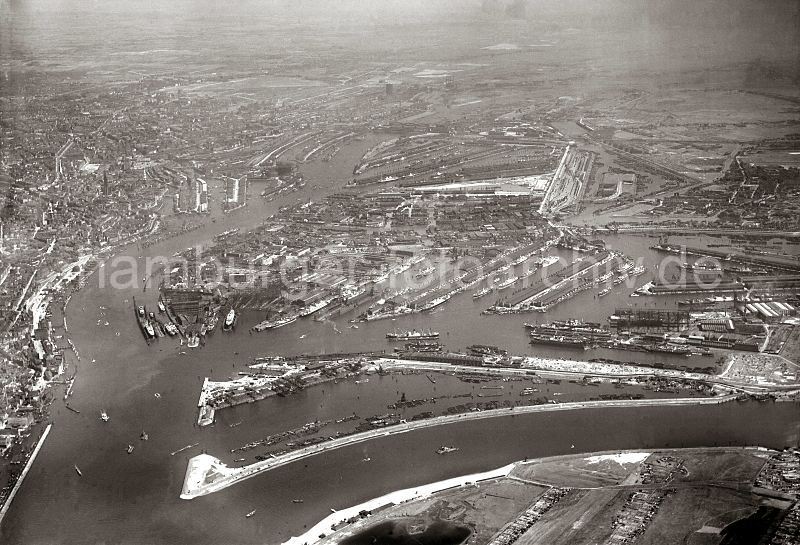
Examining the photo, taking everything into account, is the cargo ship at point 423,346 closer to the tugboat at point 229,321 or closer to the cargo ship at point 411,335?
the cargo ship at point 411,335

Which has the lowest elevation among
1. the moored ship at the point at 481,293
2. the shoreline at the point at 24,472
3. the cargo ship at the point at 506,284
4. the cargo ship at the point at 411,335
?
the shoreline at the point at 24,472

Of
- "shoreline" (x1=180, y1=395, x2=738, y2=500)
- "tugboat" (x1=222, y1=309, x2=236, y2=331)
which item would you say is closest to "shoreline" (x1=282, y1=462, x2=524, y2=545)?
"shoreline" (x1=180, y1=395, x2=738, y2=500)

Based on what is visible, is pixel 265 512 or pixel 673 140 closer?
pixel 265 512

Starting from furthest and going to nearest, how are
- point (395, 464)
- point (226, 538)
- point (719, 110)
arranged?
point (719, 110) → point (395, 464) → point (226, 538)

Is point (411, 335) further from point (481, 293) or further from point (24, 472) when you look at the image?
point (24, 472)

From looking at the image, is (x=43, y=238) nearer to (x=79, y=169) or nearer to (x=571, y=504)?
(x=79, y=169)

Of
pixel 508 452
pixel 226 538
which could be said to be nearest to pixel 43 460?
pixel 226 538

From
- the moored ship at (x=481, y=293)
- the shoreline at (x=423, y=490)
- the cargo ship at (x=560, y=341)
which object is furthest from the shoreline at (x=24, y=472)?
the moored ship at (x=481, y=293)
